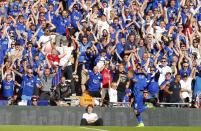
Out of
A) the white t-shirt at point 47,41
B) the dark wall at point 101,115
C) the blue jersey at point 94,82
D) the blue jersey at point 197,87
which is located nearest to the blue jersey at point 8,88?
the dark wall at point 101,115

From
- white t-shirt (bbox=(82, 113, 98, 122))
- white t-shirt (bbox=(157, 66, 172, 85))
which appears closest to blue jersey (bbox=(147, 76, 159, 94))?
white t-shirt (bbox=(157, 66, 172, 85))

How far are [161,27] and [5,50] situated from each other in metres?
6.85

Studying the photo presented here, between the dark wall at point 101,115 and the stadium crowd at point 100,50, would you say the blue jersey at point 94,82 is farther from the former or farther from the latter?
the dark wall at point 101,115

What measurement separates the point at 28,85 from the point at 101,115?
111 inches

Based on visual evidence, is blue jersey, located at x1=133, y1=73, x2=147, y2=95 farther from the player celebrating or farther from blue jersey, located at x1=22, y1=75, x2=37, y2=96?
blue jersey, located at x1=22, y1=75, x2=37, y2=96

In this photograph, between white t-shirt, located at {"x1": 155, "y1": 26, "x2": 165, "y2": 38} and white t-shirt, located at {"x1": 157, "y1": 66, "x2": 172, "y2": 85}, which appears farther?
white t-shirt, located at {"x1": 155, "y1": 26, "x2": 165, "y2": 38}

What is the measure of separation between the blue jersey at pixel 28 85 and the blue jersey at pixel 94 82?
2043 mm

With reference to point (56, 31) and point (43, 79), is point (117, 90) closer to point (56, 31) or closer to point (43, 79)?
point (43, 79)

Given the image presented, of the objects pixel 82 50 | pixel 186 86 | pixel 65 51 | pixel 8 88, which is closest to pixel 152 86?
pixel 186 86

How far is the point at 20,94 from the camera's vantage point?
27.3 metres

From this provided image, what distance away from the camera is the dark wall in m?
26.1

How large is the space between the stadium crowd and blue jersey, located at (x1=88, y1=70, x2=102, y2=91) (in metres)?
0.04

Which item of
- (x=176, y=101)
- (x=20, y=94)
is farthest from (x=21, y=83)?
(x=176, y=101)

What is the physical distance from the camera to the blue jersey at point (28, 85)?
27.2 metres
